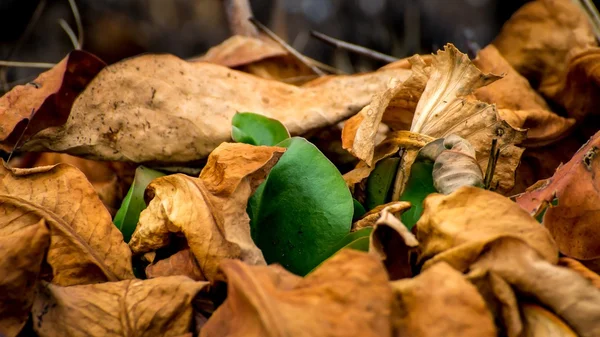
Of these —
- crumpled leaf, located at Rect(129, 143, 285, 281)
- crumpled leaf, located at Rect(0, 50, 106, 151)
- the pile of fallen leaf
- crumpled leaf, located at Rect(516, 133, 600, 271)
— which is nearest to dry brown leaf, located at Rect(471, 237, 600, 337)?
the pile of fallen leaf

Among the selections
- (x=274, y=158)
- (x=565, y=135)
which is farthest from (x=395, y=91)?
(x=565, y=135)

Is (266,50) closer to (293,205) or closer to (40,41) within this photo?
(293,205)

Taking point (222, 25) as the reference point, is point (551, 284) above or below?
above

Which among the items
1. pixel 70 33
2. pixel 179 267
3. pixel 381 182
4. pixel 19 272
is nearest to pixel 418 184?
pixel 381 182

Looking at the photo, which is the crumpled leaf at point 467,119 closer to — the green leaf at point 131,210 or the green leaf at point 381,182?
the green leaf at point 381,182

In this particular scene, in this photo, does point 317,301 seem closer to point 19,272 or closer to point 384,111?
point 19,272
